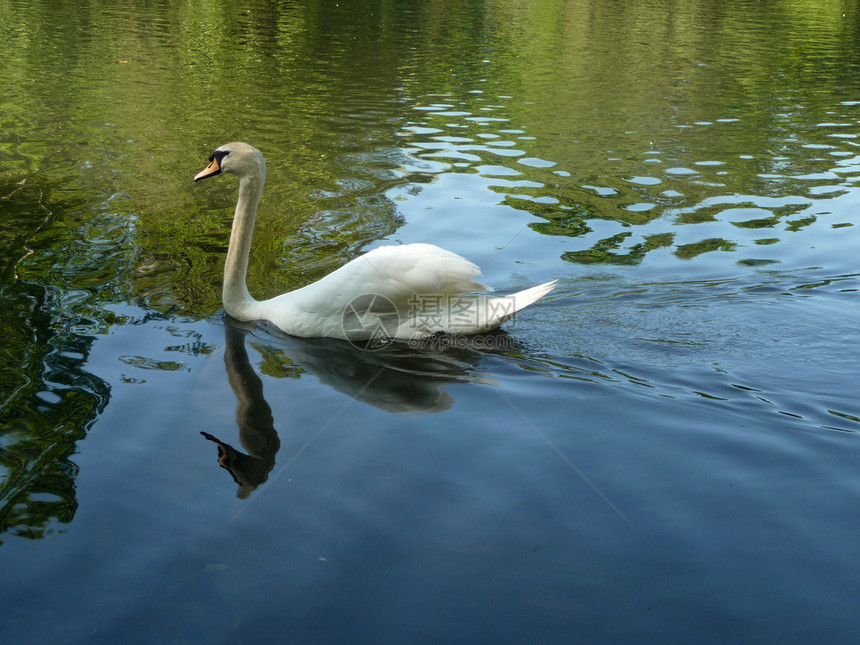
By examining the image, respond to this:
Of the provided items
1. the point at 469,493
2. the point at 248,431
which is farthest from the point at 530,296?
the point at 248,431

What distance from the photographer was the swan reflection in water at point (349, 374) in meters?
4.72

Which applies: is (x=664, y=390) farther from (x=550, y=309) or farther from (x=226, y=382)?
(x=226, y=382)

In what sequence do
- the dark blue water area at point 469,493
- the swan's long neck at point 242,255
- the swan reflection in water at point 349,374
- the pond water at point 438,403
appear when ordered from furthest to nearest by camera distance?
the swan's long neck at point 242,255
the swan reflection in water at point 349,374
the pond water at point 438,403
the dark blue water area at point 469,493

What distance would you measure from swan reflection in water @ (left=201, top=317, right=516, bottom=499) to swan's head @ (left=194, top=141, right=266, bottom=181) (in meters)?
1.13

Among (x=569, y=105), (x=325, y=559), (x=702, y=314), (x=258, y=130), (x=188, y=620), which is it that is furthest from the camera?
(x=569, y=105)

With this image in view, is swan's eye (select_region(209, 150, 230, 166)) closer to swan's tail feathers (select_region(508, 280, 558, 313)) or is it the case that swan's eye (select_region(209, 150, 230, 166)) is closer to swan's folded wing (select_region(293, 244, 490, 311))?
swan's folded wing (select_region(293, 244, 490, 311))

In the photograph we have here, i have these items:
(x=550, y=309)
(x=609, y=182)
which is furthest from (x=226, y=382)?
(x=609, y=182)

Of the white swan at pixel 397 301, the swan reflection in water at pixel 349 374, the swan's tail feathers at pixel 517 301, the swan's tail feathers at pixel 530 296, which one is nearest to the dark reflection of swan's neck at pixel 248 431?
the swan reflection in water at pixel 349 374

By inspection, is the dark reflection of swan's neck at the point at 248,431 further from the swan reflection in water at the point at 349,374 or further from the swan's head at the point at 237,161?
the swan's head at the point at 237,161

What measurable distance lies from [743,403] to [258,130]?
9.66 m

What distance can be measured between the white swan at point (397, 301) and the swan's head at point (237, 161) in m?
1.04

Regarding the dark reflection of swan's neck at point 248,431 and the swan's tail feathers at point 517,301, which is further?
the swan's tail feathers at point 517,301

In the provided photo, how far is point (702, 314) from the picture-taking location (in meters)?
6.47

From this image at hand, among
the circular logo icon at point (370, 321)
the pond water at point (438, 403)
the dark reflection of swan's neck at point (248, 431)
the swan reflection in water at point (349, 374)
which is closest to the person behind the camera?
the pond water at point (438, 403)
